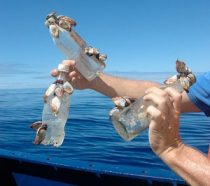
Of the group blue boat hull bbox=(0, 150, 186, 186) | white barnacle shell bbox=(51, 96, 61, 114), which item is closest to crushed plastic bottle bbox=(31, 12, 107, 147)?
white barnacle shell bbox=(51, 96, 61, 114)

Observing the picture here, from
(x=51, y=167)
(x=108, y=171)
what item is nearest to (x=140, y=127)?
(x=108, y=171)

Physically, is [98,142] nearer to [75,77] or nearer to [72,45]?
[75,77]

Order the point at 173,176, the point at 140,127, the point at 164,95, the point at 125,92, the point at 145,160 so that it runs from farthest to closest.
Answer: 1. the point at 145,160
2. the point at 173,176
3. the point at 125,92
4. the point at 140,127
5. the point at 164,95

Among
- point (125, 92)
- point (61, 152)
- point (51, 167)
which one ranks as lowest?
point (61, 152)

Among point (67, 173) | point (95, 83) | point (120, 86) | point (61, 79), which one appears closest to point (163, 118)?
point (61, 79)

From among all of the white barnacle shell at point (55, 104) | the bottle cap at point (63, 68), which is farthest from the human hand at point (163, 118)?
the bottle cap at point (63, 68)

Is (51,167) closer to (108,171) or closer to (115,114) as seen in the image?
(108,171)

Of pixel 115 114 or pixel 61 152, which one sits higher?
pixel 115 114

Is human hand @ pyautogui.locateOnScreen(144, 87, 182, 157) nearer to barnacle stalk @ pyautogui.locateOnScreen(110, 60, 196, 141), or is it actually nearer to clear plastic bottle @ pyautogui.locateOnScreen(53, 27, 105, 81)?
barnacle stalk @ pyautogui.locateOnScreen(110, 60, 196, 141)
